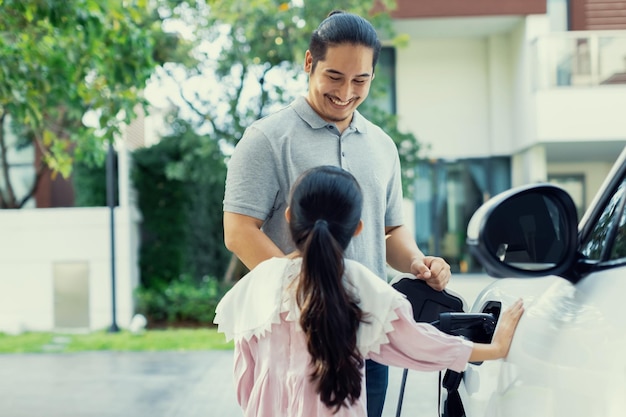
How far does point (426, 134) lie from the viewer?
15.2 metres

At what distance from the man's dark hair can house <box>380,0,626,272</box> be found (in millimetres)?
11645

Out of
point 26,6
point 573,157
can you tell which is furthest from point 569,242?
point 573,157

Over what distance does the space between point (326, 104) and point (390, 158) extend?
309 mm

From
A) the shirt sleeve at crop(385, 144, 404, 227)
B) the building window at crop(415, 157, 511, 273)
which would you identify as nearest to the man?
the shirt sleeve at crop(385, 144, 404, 227)

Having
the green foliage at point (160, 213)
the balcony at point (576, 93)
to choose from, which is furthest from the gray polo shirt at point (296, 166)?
the balcony at point (576, 93)

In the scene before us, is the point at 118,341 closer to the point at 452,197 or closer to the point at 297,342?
the point at 452,197

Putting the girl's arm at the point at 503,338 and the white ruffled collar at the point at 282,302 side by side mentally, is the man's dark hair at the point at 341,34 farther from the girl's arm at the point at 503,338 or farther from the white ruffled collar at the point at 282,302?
the girl's arm at the point at 503,338

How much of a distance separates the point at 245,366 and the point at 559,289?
30.7 inches

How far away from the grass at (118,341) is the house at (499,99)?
468 cm

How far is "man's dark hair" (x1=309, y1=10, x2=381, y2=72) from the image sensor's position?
2357mm

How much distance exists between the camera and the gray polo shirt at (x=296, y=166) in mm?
2404

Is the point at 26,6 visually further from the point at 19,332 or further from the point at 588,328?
the point at 19,332

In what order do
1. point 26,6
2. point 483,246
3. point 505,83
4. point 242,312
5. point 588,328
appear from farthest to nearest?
point 505,83
point 26,6
point 242,312
point 483,246
point 588,328

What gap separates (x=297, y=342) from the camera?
2.12 meters
